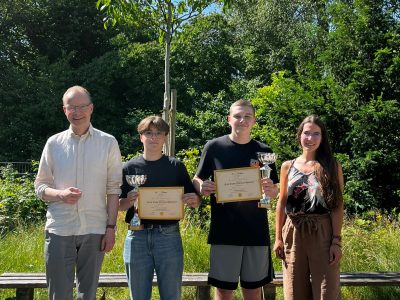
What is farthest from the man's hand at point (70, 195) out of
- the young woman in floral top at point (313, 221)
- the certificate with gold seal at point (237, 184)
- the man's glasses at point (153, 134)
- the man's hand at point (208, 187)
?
the young woman in floral top at point (313, 221)

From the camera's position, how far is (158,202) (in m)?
3.50

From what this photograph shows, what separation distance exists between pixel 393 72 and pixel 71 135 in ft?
21.6

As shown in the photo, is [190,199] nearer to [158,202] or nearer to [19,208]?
[158,202]

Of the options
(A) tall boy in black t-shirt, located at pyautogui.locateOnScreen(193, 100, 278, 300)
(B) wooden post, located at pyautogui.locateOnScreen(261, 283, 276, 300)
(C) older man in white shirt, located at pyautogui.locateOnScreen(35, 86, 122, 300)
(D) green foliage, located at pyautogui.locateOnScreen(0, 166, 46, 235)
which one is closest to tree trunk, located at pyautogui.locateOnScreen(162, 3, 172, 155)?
(B) wooden post, located at pyautogui.locateOnScreen(261, 283, 276, 300)

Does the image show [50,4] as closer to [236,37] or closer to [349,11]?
[236,37]

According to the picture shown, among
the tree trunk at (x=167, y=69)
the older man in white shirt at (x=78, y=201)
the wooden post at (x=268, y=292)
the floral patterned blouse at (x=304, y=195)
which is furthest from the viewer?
the tree trunk at (x=167, y=69)

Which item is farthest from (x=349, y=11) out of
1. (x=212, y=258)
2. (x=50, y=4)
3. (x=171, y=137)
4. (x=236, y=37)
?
(x=50, y=4)

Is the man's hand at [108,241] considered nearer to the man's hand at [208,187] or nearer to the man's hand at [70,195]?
the man's hand at [70,195]

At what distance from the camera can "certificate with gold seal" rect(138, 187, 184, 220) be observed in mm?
3500

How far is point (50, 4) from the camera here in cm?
2505

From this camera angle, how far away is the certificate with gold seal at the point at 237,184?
361 centimetres

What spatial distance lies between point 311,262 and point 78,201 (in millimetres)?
1818

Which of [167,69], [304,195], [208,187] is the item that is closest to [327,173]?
[304,195]

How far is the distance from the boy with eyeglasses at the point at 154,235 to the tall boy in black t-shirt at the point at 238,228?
268 mm
